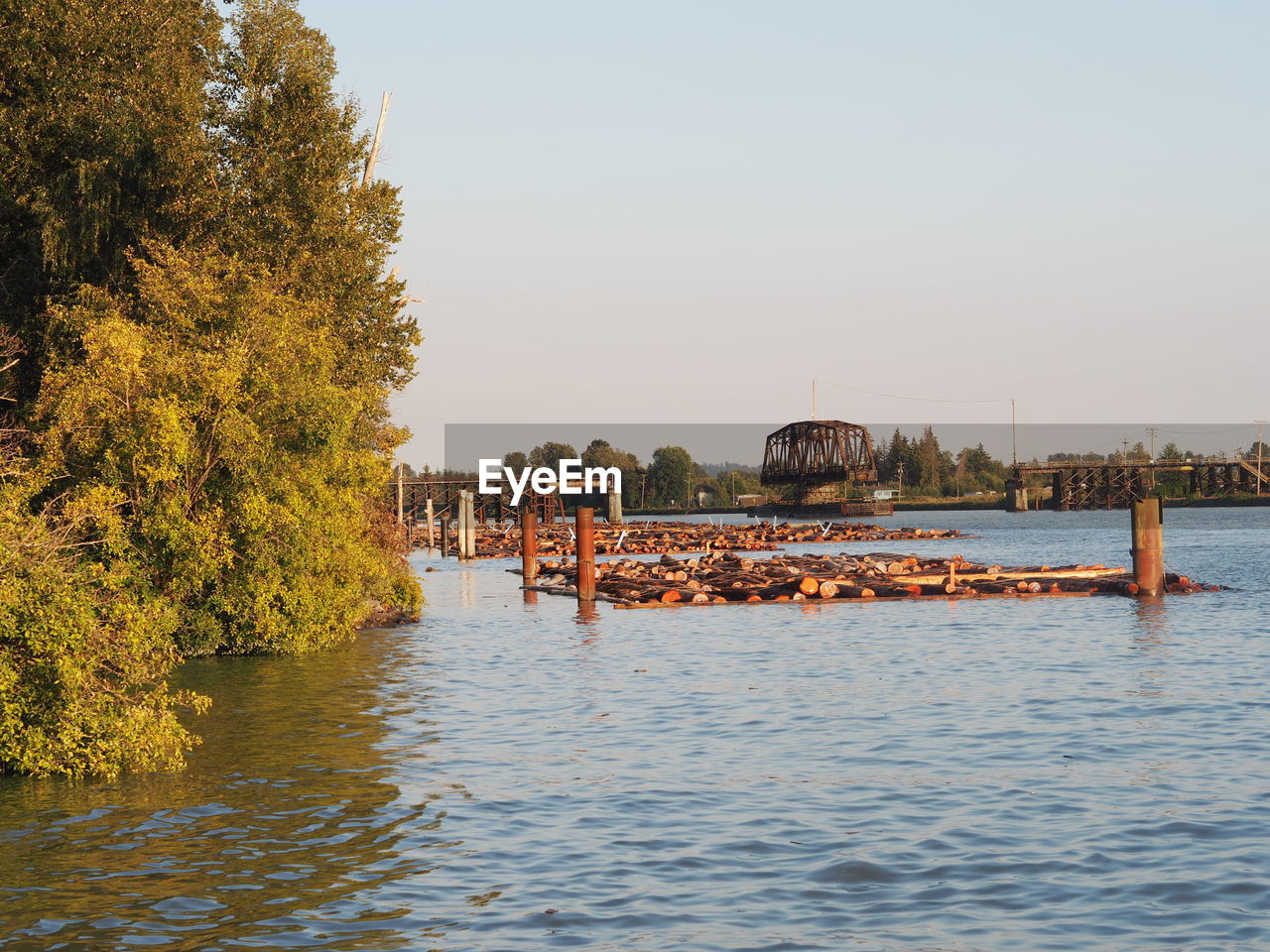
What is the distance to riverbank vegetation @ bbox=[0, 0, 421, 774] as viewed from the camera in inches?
970

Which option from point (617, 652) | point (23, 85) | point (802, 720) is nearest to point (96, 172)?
point (23, 85)

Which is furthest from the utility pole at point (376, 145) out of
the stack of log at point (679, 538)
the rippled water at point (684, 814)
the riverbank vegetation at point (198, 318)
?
the stack of log at point (679, 538)

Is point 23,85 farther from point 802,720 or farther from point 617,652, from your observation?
point 802,720

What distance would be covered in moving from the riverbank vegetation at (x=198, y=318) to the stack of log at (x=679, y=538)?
42.8 metres

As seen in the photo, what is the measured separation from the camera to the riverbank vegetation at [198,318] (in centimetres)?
2464

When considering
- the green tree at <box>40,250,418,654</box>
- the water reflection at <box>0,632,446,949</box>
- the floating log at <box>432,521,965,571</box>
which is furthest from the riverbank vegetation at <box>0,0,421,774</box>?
the floating log at <box>432,521,965,571</box>

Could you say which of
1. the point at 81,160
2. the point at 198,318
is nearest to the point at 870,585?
the point at 198,318

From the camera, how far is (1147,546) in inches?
1513

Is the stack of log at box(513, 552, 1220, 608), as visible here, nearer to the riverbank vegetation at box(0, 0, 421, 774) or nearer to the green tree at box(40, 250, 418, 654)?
the riverbank vegetation at box(0, 0, 421, 774)

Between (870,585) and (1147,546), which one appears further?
(870,585)

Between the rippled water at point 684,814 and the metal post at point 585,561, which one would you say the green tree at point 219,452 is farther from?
the metal post at point 585,561

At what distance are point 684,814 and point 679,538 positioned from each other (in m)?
83.7

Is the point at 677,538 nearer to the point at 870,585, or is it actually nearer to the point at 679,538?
the point at 679,538

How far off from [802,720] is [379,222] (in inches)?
927
